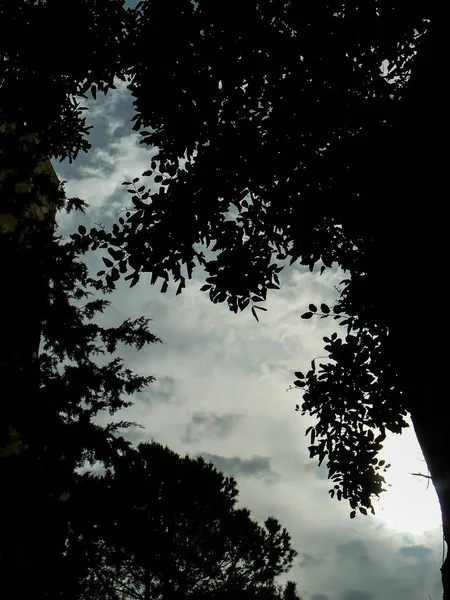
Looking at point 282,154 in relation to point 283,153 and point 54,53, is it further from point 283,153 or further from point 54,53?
Result: point 54,53

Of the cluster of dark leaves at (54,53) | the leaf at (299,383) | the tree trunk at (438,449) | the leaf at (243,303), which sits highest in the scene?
the cluster of dark leaves at (54,53)

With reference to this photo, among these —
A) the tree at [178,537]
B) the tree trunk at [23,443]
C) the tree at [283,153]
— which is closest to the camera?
the tree at [283,153]

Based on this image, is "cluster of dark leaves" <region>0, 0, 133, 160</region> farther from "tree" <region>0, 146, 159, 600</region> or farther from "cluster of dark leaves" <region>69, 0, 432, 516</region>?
"tree" <region>0, 146, 159, 600</region>

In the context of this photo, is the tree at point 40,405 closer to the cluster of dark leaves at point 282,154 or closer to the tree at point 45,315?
the tree at point 45,315

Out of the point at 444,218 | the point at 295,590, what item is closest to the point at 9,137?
the point at 444,218

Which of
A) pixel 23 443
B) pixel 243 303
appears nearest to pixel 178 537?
pixel 23 443

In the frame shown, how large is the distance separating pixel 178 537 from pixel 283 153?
17998mm

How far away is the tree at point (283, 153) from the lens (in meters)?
6.15

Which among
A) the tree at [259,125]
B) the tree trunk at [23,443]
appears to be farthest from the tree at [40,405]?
the tree at [259,125]

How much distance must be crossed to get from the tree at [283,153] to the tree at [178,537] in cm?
1231

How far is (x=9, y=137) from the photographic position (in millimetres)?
11188

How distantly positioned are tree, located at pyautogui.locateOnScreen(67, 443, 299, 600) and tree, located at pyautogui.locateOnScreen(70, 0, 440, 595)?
40.4 feet

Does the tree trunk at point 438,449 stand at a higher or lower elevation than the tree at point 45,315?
lower

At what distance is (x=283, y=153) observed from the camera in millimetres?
6637
